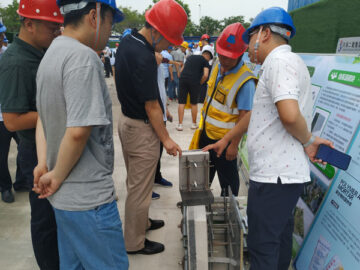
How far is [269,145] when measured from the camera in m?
1.48

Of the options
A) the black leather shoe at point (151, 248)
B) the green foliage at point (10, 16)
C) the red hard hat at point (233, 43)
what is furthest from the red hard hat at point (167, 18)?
the green foliage at point (10, 16)

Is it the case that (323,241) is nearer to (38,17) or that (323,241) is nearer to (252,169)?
(252,169)

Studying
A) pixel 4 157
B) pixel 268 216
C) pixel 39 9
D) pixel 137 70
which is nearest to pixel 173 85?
pixel 4 157

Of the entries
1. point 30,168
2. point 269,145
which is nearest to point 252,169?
point 269,145

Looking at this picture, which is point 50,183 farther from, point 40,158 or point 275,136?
point 275,136

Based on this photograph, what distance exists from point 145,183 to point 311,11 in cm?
259

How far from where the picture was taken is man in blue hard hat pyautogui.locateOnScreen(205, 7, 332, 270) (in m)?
1.32

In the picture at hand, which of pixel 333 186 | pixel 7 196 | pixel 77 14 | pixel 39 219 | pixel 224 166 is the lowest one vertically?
pixel 7 196

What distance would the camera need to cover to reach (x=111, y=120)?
135 centimetres

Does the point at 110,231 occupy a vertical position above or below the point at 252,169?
below

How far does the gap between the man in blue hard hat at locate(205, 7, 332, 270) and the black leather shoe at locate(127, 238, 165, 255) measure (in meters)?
1.04

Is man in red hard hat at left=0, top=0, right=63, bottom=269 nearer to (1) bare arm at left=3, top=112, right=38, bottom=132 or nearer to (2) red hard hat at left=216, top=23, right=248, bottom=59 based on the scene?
(1) bare arm at left=3, top=112, right=38, bottom=132

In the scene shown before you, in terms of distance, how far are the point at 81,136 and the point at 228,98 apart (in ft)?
4.62

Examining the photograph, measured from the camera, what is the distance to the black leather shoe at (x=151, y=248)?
2.38 m
